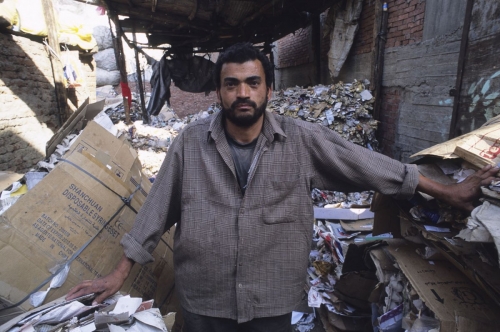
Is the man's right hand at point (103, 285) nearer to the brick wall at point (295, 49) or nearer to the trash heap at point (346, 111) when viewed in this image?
the trash heap at point (346, 111)

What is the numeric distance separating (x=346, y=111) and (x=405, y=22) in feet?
4.98

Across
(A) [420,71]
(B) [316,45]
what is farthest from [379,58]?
(B) [316,45]

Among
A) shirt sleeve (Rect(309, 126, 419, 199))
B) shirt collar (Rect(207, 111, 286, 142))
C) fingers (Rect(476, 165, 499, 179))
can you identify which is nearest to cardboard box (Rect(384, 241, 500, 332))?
shirt sleeve (Rect(309, 126, 419, 199))

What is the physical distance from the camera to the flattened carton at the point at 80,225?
1354 mm

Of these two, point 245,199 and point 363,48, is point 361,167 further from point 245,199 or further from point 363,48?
point 363,48

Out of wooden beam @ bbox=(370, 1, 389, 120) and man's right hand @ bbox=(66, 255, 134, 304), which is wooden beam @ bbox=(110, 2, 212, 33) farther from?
man's right hand @ bbox=(66, 255, 134, 304)

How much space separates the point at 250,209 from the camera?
134 cm

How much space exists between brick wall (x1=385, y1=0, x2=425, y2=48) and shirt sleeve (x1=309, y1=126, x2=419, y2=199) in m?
3.54

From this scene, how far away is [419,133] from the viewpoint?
4129 mm

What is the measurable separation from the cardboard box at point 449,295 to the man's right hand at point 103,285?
142 centimetres

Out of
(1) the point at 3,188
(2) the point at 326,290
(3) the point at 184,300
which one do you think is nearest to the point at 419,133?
(2) the point at 326,290

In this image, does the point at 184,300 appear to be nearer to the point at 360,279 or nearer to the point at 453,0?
the point at 360,279

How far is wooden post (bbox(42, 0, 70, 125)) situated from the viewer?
17.0ft

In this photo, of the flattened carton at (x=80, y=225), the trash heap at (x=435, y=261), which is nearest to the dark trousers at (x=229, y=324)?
the flattened carton at (x=80, y=225)
